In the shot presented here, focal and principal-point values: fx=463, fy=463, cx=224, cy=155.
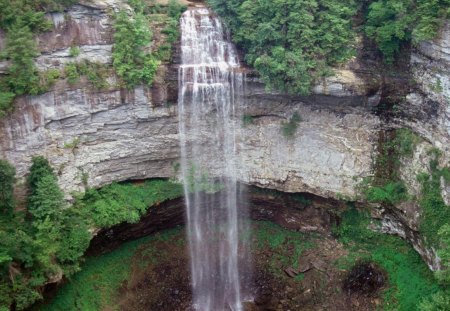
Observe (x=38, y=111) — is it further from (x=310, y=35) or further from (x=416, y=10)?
(x=416, y=10)

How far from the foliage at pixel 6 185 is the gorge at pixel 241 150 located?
76 cm

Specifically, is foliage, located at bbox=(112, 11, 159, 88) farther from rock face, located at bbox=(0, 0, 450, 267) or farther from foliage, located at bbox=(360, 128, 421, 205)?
foliage, located at bbox=(360, 128, 421, 205)

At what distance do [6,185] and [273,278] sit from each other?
12.0 meters

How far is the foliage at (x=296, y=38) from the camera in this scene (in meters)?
18.2

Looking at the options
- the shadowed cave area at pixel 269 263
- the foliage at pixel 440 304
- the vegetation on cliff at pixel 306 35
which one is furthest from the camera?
the shadowed cave area at pixel 269 263

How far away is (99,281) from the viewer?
19.8m

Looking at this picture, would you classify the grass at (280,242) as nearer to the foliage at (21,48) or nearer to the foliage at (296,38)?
the foliage at (296,38)

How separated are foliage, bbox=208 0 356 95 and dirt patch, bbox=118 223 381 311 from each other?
778cm

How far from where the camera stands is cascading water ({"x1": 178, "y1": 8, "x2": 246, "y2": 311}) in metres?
19.5

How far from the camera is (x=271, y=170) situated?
21312mm

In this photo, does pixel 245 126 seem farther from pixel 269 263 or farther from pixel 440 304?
pixel 440 304

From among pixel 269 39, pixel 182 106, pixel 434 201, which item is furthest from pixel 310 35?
pixel 434 201

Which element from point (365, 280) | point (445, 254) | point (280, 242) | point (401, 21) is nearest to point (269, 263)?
point (280, 242)

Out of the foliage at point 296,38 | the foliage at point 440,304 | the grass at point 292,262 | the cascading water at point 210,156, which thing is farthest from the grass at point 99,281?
the foliage at point 440,304
